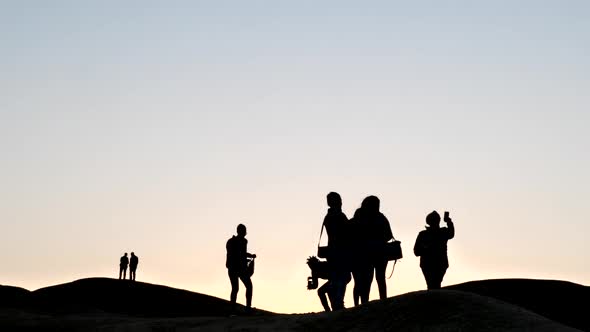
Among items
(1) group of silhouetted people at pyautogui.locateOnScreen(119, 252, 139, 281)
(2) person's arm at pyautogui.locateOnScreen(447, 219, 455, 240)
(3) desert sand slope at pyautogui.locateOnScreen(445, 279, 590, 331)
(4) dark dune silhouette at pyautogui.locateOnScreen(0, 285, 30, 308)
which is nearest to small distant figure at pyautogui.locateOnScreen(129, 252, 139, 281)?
(1) group of silhouetted people at pyautogui.locateOnScreen(119, 252, 139, 281)

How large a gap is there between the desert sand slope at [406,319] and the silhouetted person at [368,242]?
1822 millimetres

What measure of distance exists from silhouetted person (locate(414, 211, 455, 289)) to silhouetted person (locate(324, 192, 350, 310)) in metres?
2.48

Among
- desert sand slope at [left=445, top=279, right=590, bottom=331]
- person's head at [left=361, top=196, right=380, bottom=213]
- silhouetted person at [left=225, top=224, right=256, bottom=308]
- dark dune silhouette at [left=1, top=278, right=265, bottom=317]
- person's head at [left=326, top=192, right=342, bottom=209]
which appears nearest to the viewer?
person's head at [left=326, top=192, right=342, bottom=209]

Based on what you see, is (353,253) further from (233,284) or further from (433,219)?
(233,284)

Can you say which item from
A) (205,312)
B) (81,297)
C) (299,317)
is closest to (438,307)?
(299,317)

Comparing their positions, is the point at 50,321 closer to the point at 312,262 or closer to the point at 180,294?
the point at 312,262

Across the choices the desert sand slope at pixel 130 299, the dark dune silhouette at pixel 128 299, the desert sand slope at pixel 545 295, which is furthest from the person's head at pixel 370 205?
the desert sand slope at pixel 130 299

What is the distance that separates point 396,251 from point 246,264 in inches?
211

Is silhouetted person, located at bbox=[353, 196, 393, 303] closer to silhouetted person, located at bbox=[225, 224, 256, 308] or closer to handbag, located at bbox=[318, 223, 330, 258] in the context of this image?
handbag, located at bbox=[318, 223, 330, 258]

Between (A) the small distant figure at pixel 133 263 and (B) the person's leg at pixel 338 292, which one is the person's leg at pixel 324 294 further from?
(A) the small distant figure at pixel 133 263

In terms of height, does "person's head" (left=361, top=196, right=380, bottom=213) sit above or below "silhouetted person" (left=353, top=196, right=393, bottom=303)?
above

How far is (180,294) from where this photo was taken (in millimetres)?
37062

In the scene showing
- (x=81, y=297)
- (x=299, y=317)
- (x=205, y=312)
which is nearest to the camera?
(x=299, y=317)

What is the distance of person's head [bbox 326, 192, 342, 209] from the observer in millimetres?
16219
